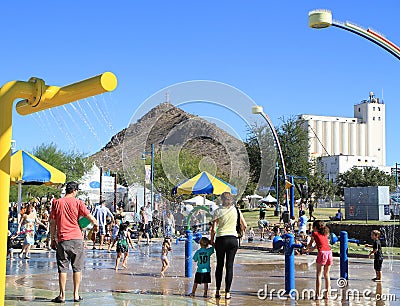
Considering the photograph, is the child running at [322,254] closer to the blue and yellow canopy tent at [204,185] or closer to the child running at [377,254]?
the child running at [377,254]

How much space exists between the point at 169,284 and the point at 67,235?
3380mm

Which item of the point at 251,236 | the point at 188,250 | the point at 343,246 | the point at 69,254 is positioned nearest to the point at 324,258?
the point at 343,246

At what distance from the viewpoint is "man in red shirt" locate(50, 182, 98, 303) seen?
8555 millimetres

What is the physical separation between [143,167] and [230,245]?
2756 centimetres

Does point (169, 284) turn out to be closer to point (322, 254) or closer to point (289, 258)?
point (289, 258)

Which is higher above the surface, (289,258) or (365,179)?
(365,179)

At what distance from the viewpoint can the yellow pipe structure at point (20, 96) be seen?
5746 mm

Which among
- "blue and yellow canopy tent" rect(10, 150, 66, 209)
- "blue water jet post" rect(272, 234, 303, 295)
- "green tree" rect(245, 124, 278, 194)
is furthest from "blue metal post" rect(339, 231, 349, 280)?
"blue and yellow canopy tent" rect(10, 150, 66, 209)

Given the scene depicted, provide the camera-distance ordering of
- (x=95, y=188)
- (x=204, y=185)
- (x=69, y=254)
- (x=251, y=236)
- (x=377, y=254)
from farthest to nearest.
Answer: (x=95, y=188) → (x=251, y=236) → (x=204, y=185) → (x=377, y=254) → (x=69, y=254)

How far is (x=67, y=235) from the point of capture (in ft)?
28.1

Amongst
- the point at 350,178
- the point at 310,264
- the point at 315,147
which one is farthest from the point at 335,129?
the point at 310,264

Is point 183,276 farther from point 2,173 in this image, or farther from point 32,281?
point 2,173

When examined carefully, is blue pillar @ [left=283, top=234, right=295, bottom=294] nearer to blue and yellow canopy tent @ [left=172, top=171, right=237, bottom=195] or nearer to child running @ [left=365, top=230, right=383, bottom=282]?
child running @ [left=365, top=230, right=383, bottom=282]

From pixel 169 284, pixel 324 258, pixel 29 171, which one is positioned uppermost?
pixel 29 171
